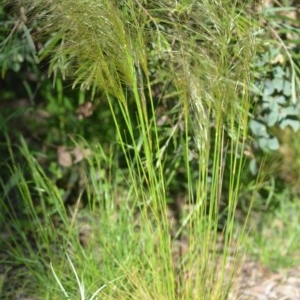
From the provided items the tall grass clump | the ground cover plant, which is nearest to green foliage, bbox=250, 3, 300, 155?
the ground cover plant

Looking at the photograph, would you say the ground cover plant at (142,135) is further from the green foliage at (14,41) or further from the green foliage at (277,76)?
the green foliage at (277,76)

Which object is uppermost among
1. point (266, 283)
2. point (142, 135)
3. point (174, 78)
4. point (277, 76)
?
point (174, 78)

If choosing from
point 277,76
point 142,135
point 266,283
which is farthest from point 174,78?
point 266,283

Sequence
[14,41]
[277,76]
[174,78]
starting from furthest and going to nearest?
[277,76]
[14,41]
[174,78]

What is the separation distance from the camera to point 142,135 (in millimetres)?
3041

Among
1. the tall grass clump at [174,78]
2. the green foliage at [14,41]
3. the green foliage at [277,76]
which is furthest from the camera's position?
the green foliage at [277,76]

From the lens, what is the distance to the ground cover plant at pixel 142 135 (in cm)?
293

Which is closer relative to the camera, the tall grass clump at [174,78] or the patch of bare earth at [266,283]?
the tall grass clump at [174,78]

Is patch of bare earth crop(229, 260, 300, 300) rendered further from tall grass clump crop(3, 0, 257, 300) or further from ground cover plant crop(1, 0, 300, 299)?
tall grass clump crop(3, 0, 257, 300)

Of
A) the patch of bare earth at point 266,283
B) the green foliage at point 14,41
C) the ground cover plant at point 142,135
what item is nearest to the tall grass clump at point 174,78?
the ground cover plant at point 142,135

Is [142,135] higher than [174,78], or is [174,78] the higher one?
[174,78]

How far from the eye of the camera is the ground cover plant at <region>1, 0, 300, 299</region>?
2926mm

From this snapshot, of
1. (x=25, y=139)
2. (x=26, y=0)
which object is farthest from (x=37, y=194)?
(x=26, y=0)

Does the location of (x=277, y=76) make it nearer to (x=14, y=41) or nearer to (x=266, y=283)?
(x=266, y=283)
